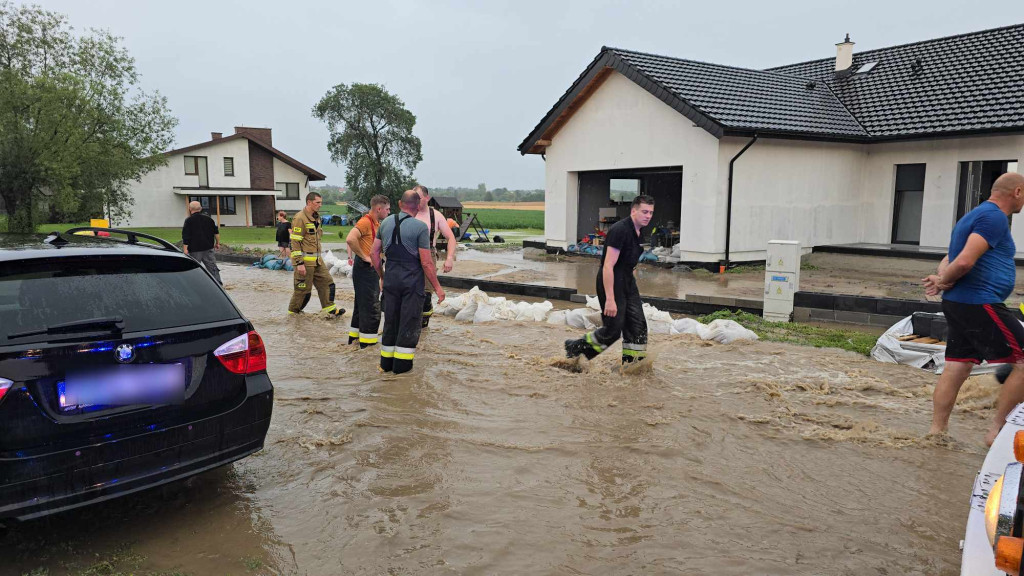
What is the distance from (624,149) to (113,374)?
16.9m

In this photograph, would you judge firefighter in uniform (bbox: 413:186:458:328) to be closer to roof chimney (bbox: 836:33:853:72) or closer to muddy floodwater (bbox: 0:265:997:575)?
muddy floodwater (bbox: 0:265:997:575)

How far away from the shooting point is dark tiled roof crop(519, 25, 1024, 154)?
641 inches

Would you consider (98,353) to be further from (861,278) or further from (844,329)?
(861,278)

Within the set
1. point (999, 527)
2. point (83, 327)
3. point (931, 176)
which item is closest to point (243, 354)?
point (83, 327)

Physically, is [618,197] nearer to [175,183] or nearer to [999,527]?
[999,527]

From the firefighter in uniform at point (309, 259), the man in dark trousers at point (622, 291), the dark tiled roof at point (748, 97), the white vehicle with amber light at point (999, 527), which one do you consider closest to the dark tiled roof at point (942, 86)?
the dark tiled roof at point (748, 97)

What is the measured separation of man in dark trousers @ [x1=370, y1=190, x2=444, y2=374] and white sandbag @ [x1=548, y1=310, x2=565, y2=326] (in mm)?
3592

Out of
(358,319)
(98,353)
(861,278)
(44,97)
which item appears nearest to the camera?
(98,353)

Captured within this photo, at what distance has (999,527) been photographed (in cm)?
194

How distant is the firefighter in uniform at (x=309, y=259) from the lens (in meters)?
9.44

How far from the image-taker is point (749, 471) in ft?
14.6

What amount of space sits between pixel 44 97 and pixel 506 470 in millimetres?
29956

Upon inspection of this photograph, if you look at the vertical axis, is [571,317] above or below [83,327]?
below

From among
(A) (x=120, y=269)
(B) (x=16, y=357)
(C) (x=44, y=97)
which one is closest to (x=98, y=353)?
(B) (x=16, y=357)
